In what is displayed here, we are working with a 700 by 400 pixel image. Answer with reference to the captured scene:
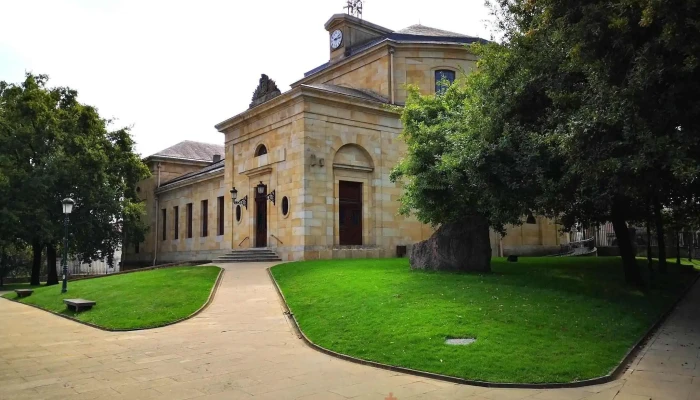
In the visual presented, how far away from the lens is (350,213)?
27000 millimetres

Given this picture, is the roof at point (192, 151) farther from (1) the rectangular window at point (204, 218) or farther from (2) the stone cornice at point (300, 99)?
(2) the stone cornice at point (300, 99)

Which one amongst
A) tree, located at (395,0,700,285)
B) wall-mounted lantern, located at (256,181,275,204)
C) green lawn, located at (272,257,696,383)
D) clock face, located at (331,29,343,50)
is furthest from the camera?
clock face, located at (331,29,343,50)

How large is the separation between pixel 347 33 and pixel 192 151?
2196 centimetres

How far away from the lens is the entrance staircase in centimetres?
2596

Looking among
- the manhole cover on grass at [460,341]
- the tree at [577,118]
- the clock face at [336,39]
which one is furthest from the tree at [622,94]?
the clock face at [336,39]

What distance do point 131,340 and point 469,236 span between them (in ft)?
33.3

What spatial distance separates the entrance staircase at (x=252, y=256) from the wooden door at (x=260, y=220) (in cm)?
96

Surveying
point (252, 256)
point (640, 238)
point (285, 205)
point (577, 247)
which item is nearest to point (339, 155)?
point (285, 205)

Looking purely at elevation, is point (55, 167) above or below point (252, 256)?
above

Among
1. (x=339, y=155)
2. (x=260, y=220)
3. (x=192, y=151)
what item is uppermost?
(x=192, y=151)

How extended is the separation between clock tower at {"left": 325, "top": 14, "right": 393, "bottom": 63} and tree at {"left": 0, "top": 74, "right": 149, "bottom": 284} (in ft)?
52.3

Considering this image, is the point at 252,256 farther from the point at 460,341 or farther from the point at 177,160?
the point at 177,160

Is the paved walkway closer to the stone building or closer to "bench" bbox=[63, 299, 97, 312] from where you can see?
"bench" bbox=[63, 299, 97, 312]

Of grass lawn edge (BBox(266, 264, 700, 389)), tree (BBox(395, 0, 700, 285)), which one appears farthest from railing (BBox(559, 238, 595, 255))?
grass lawn edge (BBox(266, 264, 700, 389))
